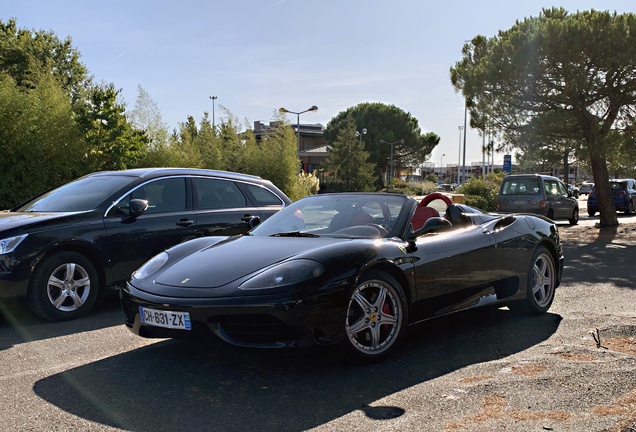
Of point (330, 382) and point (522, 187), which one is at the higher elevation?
point (522, 187)

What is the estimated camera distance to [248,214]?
7449 mm

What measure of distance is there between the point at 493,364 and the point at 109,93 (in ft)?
61.7

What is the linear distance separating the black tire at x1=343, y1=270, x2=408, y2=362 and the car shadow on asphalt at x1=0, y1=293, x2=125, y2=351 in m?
2.65

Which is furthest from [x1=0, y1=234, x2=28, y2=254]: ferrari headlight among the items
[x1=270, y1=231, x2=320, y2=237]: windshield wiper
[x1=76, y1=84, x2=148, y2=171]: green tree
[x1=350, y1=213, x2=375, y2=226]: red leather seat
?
[x1=76, y1=84, x2=148, y2=171]: green tree

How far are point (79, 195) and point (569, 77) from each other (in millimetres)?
14687

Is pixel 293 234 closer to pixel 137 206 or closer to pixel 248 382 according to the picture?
pixel 248 382

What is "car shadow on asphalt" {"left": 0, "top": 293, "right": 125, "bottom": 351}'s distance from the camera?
5160 millimetres

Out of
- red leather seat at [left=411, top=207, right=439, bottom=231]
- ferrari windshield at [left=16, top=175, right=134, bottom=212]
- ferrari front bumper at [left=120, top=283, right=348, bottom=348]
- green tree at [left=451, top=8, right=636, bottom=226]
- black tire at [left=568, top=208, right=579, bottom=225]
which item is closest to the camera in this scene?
ferrari front bumper at [left=120, top=283, right=348, bottom=348]

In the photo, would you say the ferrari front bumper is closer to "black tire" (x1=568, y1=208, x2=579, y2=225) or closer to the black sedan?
the black sedan

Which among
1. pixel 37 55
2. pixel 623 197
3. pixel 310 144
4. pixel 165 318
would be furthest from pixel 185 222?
pixel 310 144

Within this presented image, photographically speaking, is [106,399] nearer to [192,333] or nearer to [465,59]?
[192,333]

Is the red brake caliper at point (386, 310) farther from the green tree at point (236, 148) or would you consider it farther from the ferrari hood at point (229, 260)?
the green tree at point (236, 148)

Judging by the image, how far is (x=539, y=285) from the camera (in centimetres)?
591

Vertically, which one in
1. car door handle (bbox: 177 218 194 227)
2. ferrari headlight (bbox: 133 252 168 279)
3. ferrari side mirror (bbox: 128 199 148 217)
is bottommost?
ferrari headlight (bbox: 133 252 168 279)
